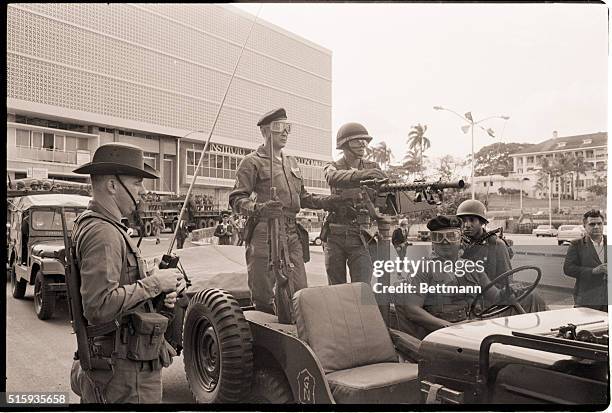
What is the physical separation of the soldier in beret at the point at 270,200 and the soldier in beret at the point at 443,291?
61cm

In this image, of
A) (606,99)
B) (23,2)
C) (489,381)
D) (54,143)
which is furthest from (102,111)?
(606,99)

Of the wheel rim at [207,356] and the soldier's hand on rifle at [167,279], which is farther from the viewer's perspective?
the wheel rim at [207,356]

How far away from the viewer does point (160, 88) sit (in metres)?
3.54

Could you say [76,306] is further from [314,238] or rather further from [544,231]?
[544,231]

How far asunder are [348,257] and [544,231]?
1.07 meters

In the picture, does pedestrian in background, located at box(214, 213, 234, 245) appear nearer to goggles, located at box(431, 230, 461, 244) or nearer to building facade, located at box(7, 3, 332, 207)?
building facade, located at box(7, 3, 332, 207)

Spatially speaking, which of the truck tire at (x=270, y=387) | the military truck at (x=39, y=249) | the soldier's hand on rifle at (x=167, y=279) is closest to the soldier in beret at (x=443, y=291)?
the truck tire at (x=270, y=387)

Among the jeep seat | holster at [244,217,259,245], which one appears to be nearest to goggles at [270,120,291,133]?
holster at [244,217,259,245]

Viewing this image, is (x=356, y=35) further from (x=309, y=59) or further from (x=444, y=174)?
(x=444, y=174)

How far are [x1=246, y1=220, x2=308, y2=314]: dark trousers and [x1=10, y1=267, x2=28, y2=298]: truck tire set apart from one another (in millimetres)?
1211

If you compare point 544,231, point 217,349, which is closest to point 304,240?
point 217,349

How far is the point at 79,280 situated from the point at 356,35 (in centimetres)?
193

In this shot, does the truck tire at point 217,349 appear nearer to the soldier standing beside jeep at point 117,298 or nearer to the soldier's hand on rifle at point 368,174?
→ the soldier standing beside jeep at point 117,298

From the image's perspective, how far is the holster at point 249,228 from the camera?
3488 mm
